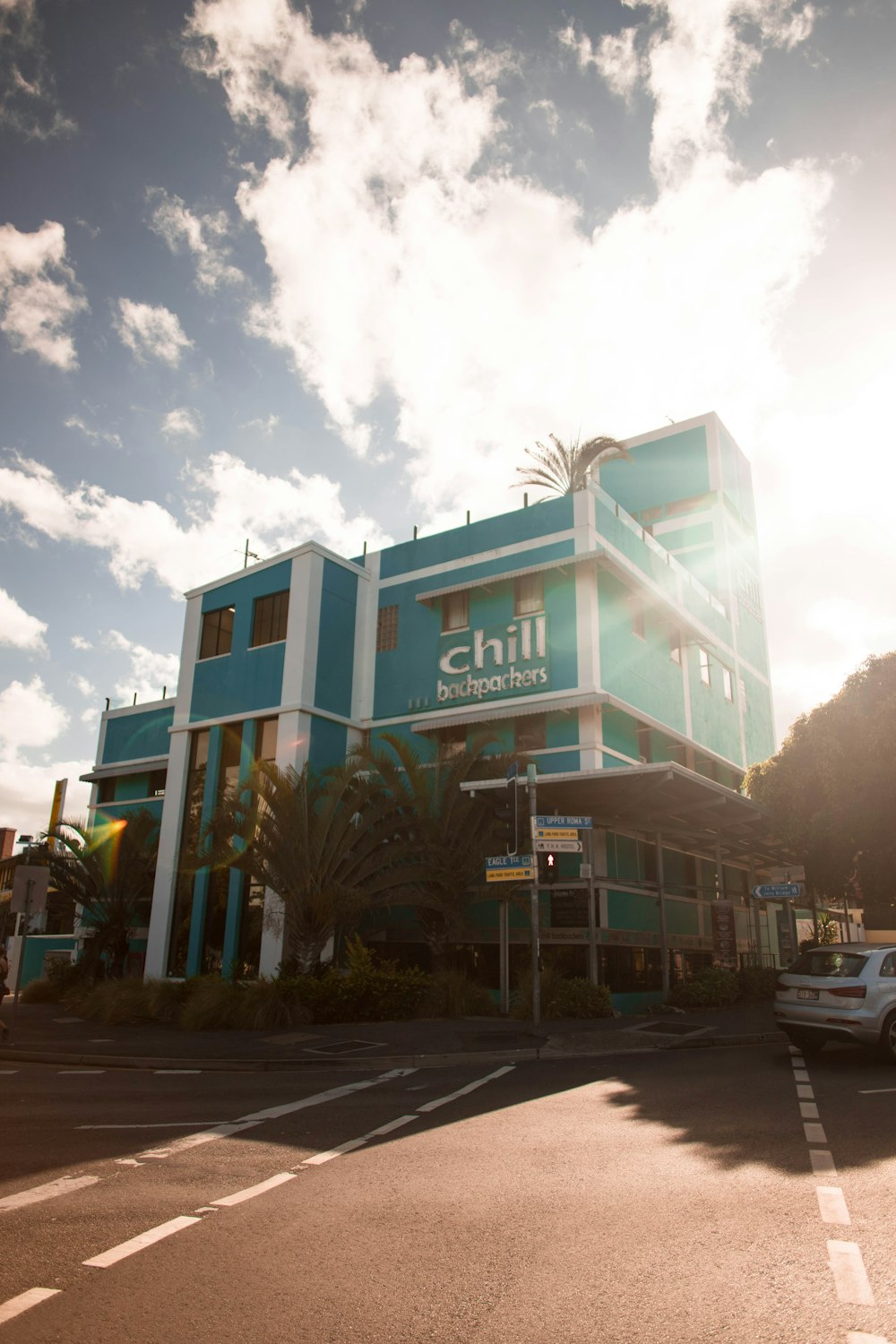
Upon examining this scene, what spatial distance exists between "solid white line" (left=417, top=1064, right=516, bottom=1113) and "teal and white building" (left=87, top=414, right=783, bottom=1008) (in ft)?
24.2

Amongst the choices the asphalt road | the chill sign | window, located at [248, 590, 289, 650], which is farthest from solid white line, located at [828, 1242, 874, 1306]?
window, located at [248, 590, 289, 650]

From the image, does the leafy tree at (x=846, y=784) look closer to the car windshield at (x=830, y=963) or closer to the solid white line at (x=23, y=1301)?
the car windshield at (x=830, y=963)

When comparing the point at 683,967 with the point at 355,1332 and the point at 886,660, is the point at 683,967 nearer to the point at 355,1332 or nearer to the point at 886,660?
the point at 886,660

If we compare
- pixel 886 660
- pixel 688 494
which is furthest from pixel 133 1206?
pixel 688 494

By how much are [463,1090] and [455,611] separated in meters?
17.0

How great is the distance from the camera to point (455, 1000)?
18031mm

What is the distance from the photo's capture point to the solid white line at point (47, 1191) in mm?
5645

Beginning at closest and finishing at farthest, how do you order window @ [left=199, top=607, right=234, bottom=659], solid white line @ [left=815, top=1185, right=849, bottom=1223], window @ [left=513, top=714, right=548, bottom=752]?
1. solid white line @ [left=815, top=1185, right=849, bottom=1223]
2. window @ [left=513, top=714, right=548, bottom=752]
3. window @ [left=199, top=607, right=234, bottom=659]

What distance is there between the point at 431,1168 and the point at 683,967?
19.1m

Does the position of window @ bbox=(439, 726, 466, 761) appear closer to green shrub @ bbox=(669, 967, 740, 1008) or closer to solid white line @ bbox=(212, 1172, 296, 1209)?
A: green shrub @ bbox=(669, 967, 740, 1008)

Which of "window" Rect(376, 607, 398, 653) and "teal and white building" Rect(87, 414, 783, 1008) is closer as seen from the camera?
"teal and white building" Rect(87, 414, 783, 1008)

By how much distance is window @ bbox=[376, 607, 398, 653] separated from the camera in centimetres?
2706

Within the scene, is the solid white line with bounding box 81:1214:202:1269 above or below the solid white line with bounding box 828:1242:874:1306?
below

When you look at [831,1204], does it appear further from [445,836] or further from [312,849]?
[312,849]
